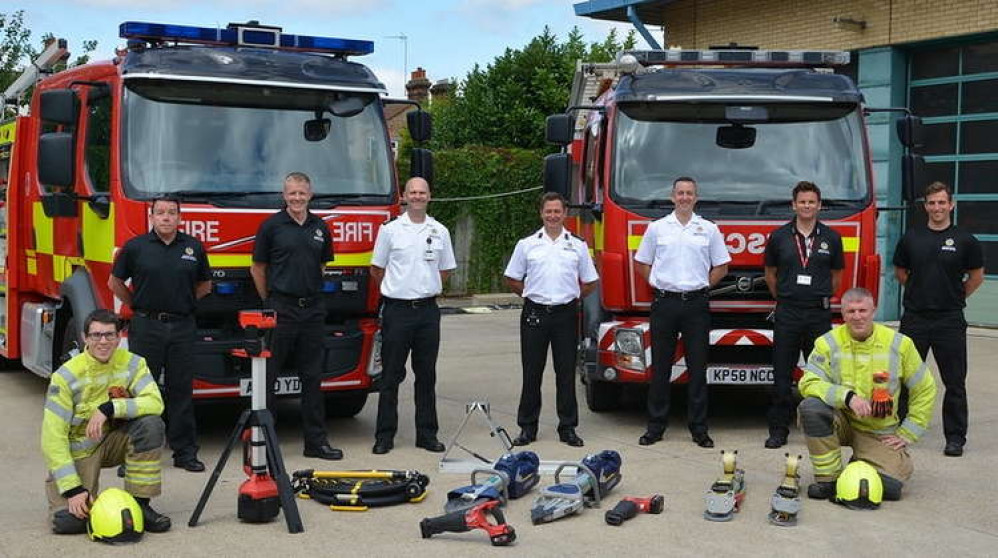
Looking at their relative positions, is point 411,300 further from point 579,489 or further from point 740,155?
point 740,155

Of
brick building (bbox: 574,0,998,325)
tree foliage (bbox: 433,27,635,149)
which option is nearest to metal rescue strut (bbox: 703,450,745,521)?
brick building (bbox: 574,0,998,325)

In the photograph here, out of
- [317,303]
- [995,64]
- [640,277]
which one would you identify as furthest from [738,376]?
[995,64]

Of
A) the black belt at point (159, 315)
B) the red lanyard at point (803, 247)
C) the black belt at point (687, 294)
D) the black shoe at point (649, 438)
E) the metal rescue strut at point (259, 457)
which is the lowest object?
the black shoe at point (649, 438)

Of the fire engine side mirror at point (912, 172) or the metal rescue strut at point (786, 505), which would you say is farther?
the fire engine side mirror at point (912, 172)

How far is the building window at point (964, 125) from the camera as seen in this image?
16.0 m

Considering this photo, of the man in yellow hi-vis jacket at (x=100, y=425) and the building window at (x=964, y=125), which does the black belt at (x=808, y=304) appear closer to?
the man in yellow hi-vis jacket at (x=100, y=425)

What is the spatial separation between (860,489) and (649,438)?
2112 mm

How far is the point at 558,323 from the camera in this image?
840 cm

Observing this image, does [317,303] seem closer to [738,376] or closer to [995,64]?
[738,376]

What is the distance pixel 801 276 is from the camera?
8.16 m

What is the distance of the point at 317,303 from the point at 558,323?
164cm

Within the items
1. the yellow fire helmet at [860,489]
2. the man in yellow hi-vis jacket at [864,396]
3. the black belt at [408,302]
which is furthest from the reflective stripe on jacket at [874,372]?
the black belt at [408,302]

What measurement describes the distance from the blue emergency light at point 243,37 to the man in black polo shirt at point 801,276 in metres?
3.27

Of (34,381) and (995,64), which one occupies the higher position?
(995,64)
